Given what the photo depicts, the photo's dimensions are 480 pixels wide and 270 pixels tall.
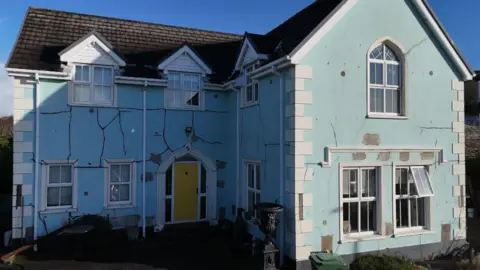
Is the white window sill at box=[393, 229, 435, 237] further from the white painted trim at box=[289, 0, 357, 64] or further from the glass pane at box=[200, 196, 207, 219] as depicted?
the glass pane at box=[200, 196, 207, 219]

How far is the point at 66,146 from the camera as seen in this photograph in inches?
447

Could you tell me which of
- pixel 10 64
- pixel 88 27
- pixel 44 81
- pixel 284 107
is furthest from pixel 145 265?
pixel 88 27

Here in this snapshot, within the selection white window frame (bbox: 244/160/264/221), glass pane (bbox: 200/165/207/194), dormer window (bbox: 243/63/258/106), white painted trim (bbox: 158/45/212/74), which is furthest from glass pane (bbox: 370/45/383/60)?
glass pane (bbox: 200/165/207/194)

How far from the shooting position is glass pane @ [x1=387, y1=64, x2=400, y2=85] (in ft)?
32.8

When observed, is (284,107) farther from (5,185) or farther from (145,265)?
(5,185)

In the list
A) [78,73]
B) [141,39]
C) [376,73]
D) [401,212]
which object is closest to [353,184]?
[401,212]

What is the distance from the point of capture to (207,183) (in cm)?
1321

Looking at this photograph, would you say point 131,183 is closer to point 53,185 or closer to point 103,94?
point 53,185

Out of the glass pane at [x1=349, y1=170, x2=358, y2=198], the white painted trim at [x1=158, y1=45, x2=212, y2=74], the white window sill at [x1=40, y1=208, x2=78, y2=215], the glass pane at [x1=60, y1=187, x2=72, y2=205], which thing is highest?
the white painted trim at [x1=158, y1=45, x2=212, y2=74]

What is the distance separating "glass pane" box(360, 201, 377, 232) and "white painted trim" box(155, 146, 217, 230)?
19.1ft

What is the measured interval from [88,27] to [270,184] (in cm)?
966

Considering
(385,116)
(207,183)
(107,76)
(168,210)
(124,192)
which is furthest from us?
(207,183)

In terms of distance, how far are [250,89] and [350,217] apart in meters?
5.34

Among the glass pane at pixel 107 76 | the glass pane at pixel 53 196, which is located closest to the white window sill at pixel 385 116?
the glass pane at pixel 107 76
